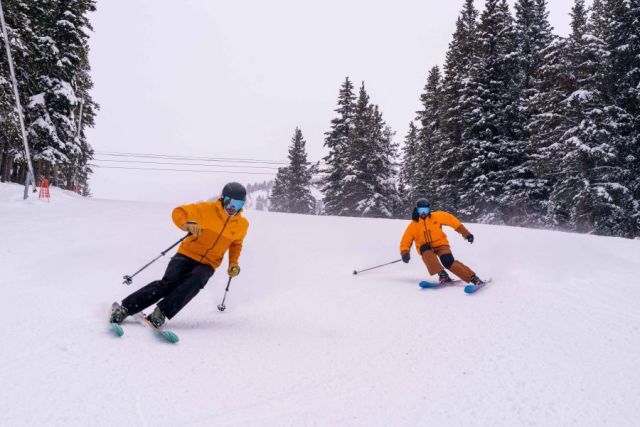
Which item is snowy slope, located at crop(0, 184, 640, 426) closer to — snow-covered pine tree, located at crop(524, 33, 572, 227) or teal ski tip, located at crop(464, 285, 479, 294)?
teal ski tip, located at crop(464, 285, 479, 294)

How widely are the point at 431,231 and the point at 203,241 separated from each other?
13.1ft

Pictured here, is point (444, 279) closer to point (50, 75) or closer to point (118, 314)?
point (118, 314)

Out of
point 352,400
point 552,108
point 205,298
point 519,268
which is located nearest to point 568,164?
point 552,108

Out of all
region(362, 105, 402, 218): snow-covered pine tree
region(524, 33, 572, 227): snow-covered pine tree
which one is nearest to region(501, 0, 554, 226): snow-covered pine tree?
region(524, 33, 572, 227): snow-covered pine tree

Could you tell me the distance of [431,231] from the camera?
761 cm

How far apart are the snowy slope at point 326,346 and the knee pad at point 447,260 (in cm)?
57

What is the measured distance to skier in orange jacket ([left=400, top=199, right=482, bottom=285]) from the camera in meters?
7.29

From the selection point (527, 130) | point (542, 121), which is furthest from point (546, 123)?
point (527, 130)

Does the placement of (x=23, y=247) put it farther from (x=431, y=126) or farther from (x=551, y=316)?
(x=431, y=126)

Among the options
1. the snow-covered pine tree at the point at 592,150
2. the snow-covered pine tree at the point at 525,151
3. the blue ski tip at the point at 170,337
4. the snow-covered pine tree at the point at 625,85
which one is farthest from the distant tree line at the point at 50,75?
the snow-covered pine tree at the point at 625,85

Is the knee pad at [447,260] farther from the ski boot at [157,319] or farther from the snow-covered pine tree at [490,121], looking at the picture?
the snow-covered pine tree at [490,121]

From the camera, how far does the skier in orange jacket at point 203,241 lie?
4.94m

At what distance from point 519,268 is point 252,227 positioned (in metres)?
6.42

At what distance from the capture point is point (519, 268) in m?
7.29
